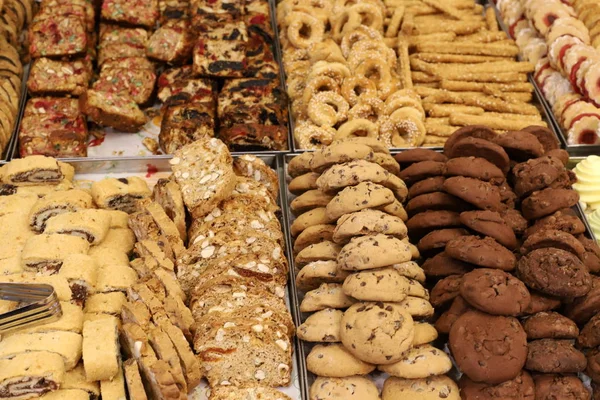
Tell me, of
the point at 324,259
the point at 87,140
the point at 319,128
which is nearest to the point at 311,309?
the point at 324,259

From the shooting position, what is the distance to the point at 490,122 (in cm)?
383

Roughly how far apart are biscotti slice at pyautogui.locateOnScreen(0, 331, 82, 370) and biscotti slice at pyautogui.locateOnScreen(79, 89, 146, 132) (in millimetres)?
1744

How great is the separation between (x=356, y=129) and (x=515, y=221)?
3.73ft

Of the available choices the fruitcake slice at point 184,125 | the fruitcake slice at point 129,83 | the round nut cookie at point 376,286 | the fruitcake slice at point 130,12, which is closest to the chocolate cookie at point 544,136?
the round nut cookie at point 376,286

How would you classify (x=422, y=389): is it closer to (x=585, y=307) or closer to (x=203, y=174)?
(x=585, y=307)

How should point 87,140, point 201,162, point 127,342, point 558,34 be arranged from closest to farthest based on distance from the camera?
1. point 127,342
2. point 201,162
3. point 87,140
4. point 558,34

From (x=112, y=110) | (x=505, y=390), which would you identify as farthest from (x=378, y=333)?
(x=112, y=110)

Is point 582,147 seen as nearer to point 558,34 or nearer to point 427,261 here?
point 558,34

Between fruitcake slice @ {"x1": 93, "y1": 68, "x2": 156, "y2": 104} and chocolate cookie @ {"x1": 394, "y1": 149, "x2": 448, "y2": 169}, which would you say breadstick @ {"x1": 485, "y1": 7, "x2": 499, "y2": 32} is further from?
fruitcake slice @ {"x1": 93, "y1": 68, "x2": 156, "y2": 104}

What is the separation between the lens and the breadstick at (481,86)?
4.13 m

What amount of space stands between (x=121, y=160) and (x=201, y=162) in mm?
733

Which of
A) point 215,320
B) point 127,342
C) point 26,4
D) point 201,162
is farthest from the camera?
point 26,4

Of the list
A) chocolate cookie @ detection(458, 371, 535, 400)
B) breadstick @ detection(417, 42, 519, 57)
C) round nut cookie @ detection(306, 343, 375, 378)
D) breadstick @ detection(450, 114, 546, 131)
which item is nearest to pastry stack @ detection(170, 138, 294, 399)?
round nut cookie @ detection(306, 343, 375, 378)

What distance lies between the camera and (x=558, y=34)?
4164 millimetres
